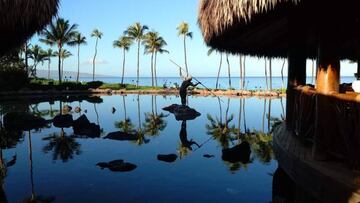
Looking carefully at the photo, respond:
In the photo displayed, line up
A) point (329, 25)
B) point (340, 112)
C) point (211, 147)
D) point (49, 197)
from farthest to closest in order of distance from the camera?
1. point (211, 147)
2. point (49, 197)
3. point (329, 25)
4. point (340, 112)

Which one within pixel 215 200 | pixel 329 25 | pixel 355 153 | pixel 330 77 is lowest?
pixel 215 200

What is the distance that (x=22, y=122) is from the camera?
2438 cm

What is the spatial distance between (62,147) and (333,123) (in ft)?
44.6

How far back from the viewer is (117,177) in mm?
13055

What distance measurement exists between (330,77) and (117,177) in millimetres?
7550

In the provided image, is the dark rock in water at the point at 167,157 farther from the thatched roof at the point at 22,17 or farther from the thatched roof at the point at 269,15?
the thatched roof at the point at 22,17

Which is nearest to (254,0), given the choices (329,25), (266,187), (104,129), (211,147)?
(329,25)

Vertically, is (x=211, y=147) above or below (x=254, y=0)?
below

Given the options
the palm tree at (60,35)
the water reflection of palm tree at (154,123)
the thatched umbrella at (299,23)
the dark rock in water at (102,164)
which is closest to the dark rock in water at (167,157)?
the dark rock in water at (102,164)

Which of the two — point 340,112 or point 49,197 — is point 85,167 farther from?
point 340,112

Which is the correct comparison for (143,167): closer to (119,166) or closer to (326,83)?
(119,166)

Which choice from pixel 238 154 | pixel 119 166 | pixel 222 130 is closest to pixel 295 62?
pixel 238 154

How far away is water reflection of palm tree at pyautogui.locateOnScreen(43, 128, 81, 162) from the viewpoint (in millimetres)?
16795

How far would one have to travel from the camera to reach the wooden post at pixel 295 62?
1220cm
